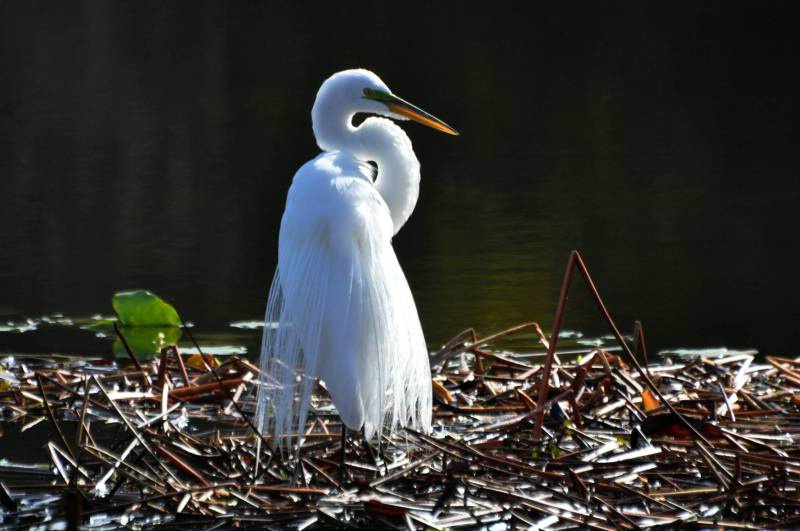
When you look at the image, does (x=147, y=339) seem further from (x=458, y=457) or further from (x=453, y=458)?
(x=458, y=457)

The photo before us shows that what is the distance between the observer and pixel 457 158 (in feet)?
42.7

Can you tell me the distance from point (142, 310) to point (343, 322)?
3.07 meters

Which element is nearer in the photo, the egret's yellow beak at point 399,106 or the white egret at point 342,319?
the white egret at point 342,319

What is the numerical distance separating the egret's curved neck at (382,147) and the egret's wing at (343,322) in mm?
436

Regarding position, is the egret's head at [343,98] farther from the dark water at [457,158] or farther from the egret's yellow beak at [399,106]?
the dark water at [457,158]

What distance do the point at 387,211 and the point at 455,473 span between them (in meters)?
1.06

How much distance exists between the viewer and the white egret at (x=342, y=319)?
13.7ft

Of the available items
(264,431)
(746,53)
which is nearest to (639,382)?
(264,431)

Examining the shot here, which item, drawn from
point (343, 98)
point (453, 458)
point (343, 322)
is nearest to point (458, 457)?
point (453, 458)

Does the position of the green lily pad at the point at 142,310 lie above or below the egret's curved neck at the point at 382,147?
below

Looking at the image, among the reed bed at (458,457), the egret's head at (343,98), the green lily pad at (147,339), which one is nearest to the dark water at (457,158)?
the green lily pad at (147,339)

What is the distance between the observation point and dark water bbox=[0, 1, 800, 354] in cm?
815

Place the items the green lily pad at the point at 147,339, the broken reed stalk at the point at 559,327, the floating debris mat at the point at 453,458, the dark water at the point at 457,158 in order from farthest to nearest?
1. the dark water at the point at 457,158
2. the green lily pad at the point at 147,339
3. the broken reed stalk at the point at 559,327
4. the floating debris mat at the point at 453,458

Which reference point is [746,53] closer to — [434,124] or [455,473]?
[434,124]
